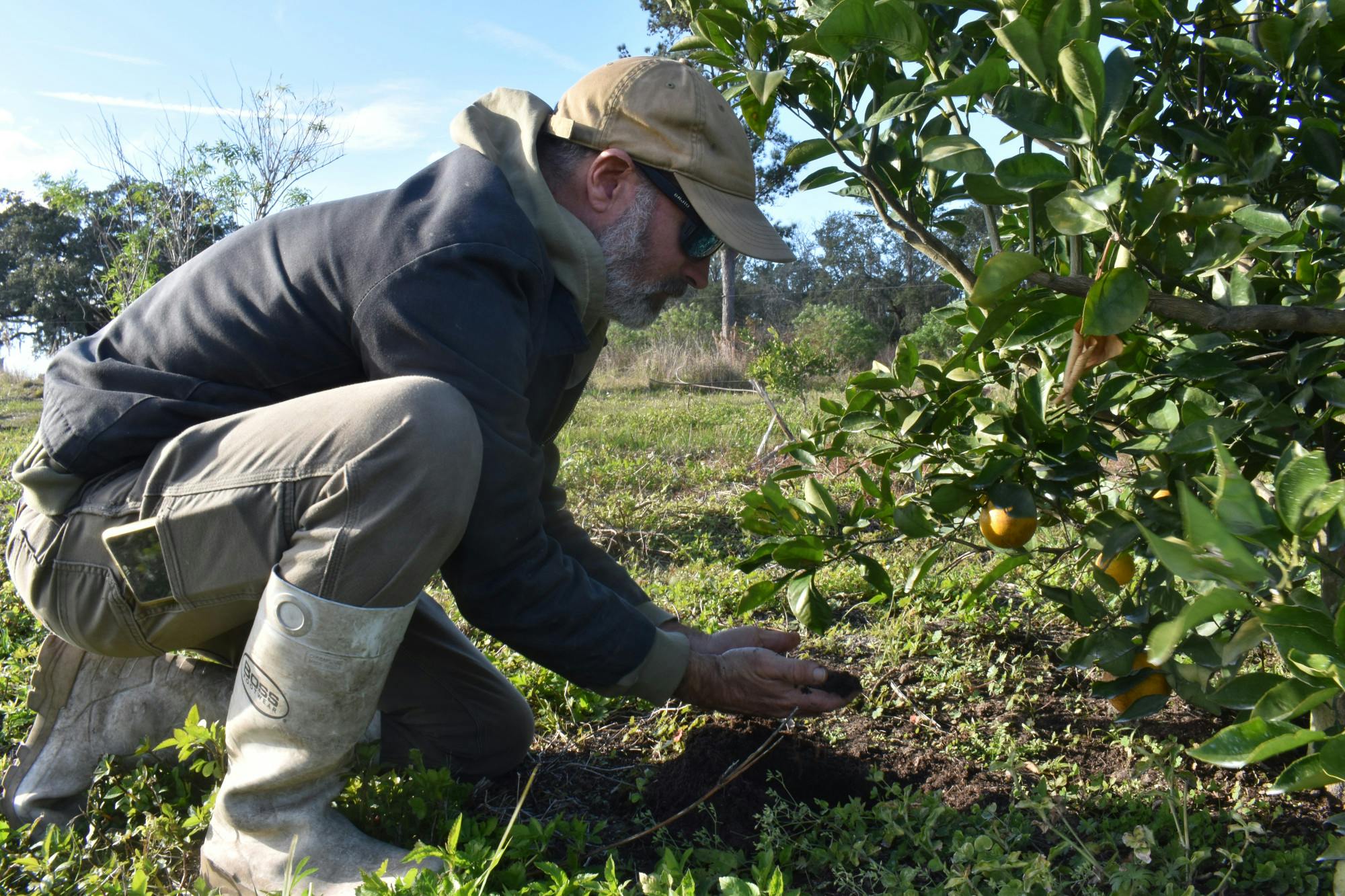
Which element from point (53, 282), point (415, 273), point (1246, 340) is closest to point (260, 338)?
point (415, 273)

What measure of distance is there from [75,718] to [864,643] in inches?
71.5

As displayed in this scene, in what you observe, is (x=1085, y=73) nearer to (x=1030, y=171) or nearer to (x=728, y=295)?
(x=1030, y=171)

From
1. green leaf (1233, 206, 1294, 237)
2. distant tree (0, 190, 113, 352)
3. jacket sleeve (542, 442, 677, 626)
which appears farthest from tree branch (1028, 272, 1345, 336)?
distant tree (0, 190, 113, 352)

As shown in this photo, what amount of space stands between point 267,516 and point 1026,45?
1283 mm

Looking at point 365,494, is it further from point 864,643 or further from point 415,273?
point 864,643

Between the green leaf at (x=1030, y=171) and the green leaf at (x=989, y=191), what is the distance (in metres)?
0.04

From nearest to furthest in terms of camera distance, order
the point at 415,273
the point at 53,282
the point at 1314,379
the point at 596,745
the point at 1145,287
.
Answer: the point at 1145,287
the point at 1314,379
the point at 415,273
the point at 596,745
the point at 53,282

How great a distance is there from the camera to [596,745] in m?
2.23

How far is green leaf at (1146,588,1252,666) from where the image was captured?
2.69ft

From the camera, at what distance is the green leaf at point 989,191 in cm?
133

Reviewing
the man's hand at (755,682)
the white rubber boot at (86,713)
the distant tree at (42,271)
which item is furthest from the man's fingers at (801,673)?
the distant tree at (42,271)

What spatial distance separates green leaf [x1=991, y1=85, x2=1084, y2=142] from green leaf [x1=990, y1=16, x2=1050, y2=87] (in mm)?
24

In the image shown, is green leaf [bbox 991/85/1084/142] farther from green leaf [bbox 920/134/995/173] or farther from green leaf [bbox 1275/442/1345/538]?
green leaf [bbox 1275/442/1345/538]

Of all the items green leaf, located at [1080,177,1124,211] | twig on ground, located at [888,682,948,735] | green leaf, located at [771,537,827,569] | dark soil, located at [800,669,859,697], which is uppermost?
green leaf, located at [1080,177,1124,211]
